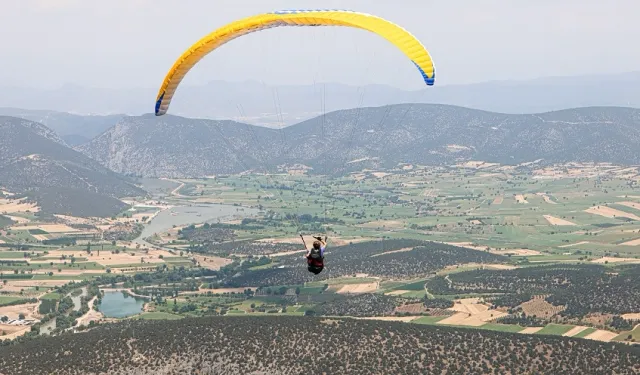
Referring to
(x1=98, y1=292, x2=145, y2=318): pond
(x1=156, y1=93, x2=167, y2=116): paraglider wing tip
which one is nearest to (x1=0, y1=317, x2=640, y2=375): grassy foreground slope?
(x1=156, y1=93, x2=167, y2=116): paraglider wing tip

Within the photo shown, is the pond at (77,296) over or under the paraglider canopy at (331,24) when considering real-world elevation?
under

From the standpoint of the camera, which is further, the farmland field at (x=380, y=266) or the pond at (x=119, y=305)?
the pond at (x=119, y=305)

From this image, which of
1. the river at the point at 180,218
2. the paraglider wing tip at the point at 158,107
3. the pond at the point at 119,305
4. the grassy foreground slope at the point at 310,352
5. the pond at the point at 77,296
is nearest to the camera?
the paraglider wing tip at the point at 158,107

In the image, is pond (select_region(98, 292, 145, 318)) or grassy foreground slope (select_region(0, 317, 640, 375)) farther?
pond (select_region(98, 292, 145, 318))

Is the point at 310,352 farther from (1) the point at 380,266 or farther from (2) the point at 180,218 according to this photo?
(2) the point at 180,218

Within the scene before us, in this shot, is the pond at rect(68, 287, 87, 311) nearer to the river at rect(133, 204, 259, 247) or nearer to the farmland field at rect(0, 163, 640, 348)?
the farmland field at rect(0, 163, 640, 348)

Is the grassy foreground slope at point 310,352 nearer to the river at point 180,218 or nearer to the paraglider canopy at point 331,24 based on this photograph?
the paraglider canopy at point 331,24

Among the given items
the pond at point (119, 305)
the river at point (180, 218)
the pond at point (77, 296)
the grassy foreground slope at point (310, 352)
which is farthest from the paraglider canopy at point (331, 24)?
the river at point (180, 218)
